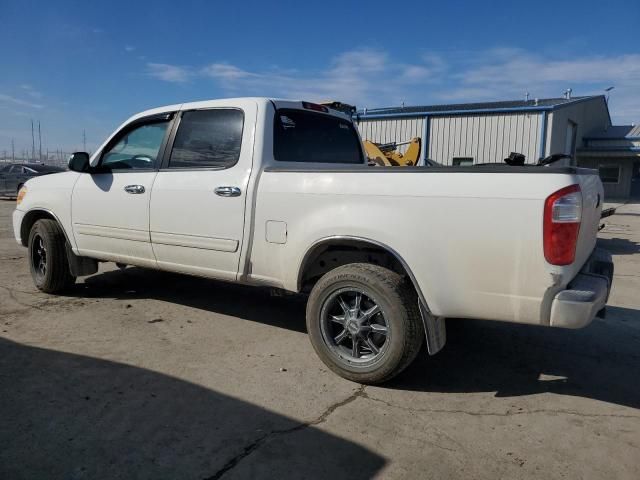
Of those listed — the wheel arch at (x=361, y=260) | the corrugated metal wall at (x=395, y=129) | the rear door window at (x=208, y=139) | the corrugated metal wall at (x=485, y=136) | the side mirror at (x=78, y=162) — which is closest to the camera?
the wheel arch at (x=361, y=260)

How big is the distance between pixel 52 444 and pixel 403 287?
7.24 ft

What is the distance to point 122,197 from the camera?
4902mm

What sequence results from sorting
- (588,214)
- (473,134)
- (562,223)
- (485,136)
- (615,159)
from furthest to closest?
1. (615,159)
2. (473,134)
3. (485,136)
4. (588,214)
5. (562,223)

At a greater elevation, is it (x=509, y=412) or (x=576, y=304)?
(x=576, y=304)

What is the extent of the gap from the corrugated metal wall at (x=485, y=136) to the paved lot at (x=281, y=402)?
15.7 meters

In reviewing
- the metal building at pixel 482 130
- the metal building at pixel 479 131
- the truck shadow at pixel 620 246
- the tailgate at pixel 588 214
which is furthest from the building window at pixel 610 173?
the tailgate at pixel 588 214

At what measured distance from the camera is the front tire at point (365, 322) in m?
3.39

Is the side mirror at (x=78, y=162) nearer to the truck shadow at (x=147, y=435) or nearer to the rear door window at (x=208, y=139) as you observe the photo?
the rear door window at (x=208, y=139)

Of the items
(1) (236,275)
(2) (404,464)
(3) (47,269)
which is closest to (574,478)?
(2) (404,464)

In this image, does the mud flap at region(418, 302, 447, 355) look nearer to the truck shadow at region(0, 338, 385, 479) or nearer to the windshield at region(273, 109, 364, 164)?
the truck shadow at region(0, 338, 385, 479)

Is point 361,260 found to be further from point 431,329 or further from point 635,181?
point 635,181

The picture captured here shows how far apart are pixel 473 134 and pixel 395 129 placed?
3.23m

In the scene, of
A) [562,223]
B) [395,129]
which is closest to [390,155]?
[395,129]

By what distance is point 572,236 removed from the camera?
290 centimetres
